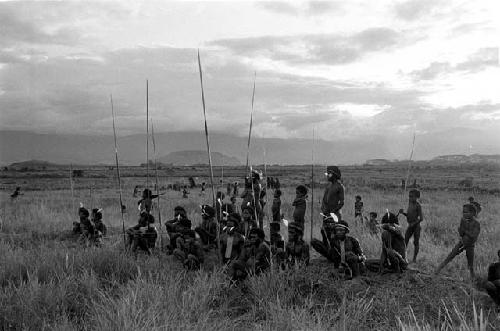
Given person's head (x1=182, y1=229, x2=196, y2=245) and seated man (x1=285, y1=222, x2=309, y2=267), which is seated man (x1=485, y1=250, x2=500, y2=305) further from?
person's head (x1=182, y1=229, x2=196, y2=245)

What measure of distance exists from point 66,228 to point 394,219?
10693 mm

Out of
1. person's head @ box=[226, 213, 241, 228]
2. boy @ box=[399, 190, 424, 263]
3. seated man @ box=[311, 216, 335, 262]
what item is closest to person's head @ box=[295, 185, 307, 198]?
seated man @ box=[311, 216, 335, 262]

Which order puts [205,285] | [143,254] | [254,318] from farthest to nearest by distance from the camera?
[143,254] < [205,285] < [254,318]

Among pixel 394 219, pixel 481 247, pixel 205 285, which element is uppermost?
pixel 394 219

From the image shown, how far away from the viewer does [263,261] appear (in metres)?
7.23

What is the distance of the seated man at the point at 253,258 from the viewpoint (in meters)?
7.06

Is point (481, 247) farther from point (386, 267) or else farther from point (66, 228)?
point (66, 228)

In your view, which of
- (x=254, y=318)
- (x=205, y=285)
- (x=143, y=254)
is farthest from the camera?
(x=143, y=254)

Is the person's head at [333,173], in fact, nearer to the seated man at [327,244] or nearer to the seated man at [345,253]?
the seated man at [327,244]

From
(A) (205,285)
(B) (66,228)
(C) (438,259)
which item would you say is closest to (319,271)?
(A) (205,285)

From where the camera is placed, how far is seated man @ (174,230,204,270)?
7613mm

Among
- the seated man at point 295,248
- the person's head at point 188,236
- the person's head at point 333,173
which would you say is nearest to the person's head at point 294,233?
the seated man at point 295,248

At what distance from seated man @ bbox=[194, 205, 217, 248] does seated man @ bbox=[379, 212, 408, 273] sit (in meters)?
3.85

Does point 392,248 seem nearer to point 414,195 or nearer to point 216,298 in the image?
point 414,195
